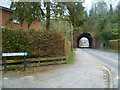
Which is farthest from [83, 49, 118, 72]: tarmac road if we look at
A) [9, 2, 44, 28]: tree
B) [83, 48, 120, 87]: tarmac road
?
[9, 2, 44, 28]: tree

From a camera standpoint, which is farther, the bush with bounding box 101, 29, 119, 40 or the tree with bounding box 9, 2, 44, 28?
the bush with bounding box 101, 29, 119, 40

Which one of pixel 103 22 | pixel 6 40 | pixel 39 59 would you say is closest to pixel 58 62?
pixel 39 59

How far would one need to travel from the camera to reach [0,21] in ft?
51.7

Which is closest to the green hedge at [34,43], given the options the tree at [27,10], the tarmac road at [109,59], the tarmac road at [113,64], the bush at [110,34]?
the tree at [27,10]

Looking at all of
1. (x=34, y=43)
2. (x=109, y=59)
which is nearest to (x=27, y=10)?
(x=34, y=43)

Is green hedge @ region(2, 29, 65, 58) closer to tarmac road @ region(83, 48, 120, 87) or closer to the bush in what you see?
tarmac road @ region(83, 48, 120, 87)

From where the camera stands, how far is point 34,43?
29.8ft

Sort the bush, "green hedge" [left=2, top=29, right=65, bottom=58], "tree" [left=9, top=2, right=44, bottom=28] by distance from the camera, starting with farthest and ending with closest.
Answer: the bush
"tree" [left=9, top=2, right=44, bottom=28]
"green hedge" [left=2, top=29, right=65, bottom=58]

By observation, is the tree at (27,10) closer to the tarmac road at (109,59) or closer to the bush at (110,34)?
the tarmac road at (109,59)

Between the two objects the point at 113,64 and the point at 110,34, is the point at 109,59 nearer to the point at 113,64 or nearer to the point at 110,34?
the point at 113,64

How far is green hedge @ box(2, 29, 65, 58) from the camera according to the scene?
8477mm

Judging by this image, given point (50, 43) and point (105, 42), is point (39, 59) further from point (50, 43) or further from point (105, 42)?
point (105, 42)

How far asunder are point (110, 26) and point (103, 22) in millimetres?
4848

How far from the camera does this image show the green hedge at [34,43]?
8477 millimetres
